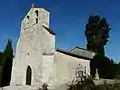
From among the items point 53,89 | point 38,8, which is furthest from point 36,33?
point 53,89

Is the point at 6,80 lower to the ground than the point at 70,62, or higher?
lower

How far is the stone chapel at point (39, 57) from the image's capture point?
24000 millimetres

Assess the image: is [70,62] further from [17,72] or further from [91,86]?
[91,86]

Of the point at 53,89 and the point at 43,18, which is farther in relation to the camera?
the point at 43,18

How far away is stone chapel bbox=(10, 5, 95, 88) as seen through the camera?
24.0 m

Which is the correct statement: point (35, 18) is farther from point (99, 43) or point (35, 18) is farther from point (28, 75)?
point (99, 43)

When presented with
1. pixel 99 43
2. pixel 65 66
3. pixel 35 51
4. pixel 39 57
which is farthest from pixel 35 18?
pixel 99 43

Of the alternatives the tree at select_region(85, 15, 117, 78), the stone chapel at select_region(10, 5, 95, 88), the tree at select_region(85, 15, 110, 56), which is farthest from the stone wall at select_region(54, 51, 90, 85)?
the tree at select_region(85, 15, 110, 56)

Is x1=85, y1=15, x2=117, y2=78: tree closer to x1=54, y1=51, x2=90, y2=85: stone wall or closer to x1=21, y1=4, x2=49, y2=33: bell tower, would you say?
x1=54, y1=51, x2=90, y2=85: stone wall

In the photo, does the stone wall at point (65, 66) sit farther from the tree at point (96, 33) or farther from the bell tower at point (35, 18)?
the tree at point (96, 33)

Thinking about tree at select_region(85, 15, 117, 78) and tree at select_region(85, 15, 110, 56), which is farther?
tree at select_region(85, 15, 110, 56)

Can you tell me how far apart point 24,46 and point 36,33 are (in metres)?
2.28

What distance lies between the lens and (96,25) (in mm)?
43062

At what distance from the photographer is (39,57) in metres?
24.7
